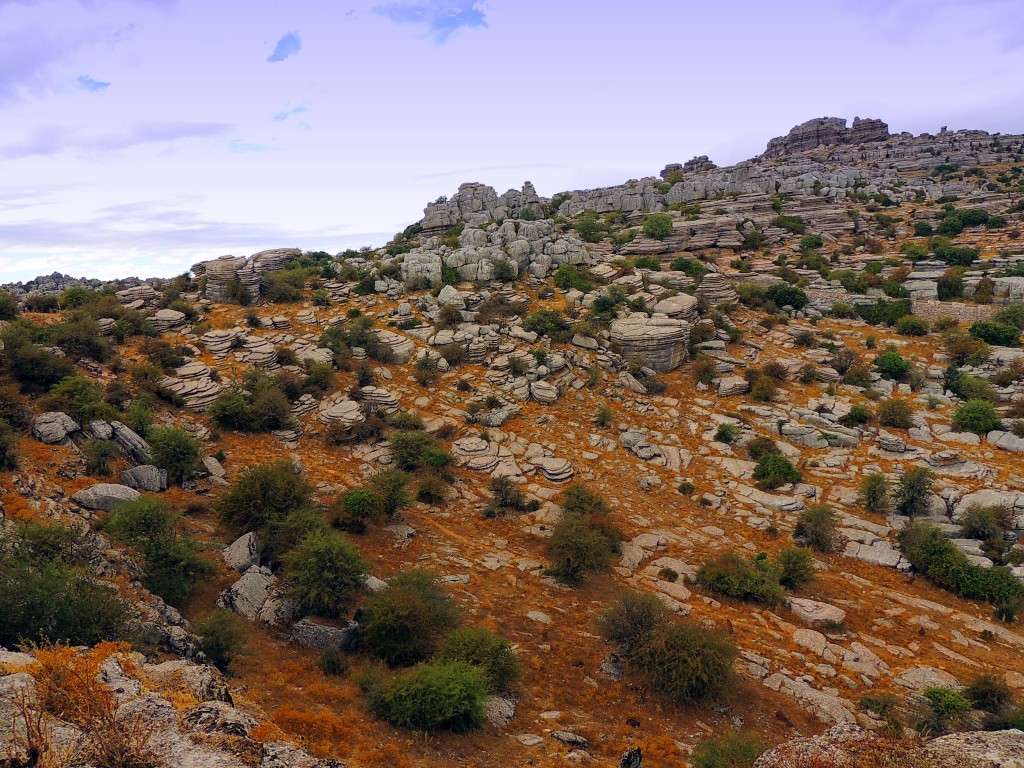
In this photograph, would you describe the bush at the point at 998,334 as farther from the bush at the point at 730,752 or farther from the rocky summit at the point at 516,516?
the bush at the point at 730,752

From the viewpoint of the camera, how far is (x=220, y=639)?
9430 millimetres

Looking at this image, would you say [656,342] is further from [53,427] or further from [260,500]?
[53,427]

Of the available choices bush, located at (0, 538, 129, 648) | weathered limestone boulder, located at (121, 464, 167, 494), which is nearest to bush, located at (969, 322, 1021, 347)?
bush, located at (0, 538, 129, 648)

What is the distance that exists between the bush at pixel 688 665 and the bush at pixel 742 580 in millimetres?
3113

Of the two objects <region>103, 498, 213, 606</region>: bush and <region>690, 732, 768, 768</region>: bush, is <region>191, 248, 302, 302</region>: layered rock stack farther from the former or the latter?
<region>690, 732, 768, 768</region>: bush

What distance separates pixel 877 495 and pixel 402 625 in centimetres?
1574

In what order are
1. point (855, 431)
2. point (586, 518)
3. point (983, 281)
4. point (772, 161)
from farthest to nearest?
1. point (772, 161)
2. point (983, 281)
3. point (855, 431)
4. point (586, 518)

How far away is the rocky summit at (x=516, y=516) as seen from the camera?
8.24m

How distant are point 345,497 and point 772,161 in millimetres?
90820

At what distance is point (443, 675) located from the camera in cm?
901

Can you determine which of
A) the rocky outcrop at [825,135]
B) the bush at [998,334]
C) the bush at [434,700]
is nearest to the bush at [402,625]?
the bush at [434,700]

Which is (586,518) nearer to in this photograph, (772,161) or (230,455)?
(230,455)

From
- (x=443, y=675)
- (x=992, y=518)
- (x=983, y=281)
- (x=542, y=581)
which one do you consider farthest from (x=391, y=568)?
(x=983, y=281)

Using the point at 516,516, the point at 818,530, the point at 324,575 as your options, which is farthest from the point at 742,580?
the point at 324,575
